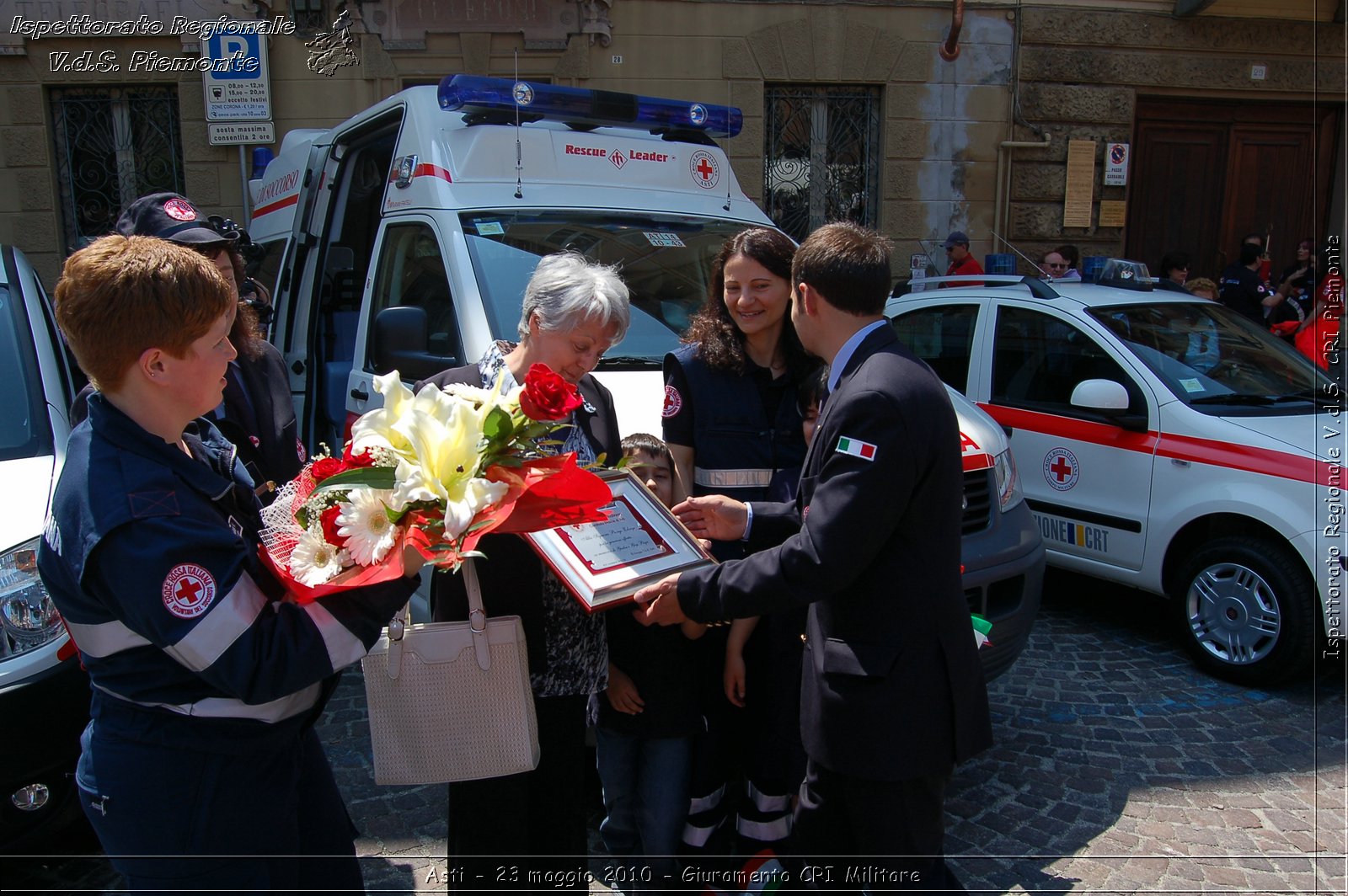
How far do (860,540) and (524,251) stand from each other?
94.4 inches

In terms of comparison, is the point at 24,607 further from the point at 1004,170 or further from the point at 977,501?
the point at 1004,170

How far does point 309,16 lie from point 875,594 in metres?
10.6

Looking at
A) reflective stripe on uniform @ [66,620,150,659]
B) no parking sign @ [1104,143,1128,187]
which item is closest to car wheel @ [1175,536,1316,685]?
reflective stripe on uniform @ [66,620,150,659]

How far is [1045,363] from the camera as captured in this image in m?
5.53

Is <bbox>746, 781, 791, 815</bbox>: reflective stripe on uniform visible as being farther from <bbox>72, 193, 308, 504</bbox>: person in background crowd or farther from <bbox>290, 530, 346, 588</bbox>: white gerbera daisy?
<bbox>72, 193, 308, 504</bbox>: person in background crowd

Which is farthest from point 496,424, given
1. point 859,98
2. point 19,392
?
point 859,98

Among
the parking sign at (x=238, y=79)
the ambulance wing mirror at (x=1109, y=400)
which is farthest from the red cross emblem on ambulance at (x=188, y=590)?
the parking sign at (x=238, y=79)

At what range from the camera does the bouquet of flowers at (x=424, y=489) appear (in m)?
1.64

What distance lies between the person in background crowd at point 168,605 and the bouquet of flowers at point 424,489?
63mm

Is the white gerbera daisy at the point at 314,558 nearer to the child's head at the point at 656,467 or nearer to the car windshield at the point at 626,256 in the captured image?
the child's head at the point at 656,467

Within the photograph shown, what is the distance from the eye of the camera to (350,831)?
2088 mm

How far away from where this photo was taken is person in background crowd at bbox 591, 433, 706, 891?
2.68 meters

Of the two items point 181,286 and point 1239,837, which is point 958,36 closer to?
point 1239,837

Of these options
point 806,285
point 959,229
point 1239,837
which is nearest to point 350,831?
point 806,285
